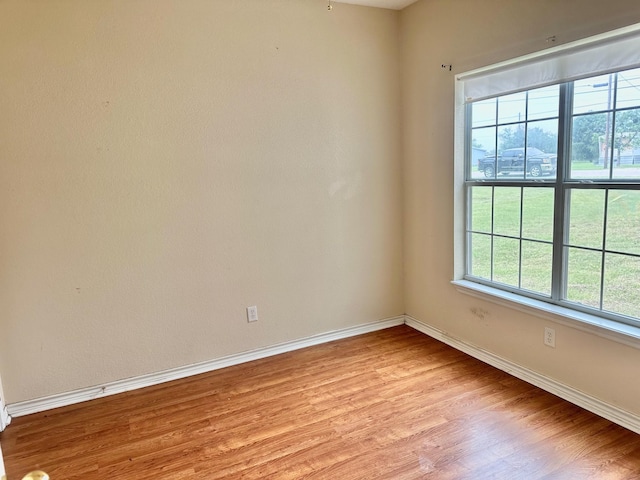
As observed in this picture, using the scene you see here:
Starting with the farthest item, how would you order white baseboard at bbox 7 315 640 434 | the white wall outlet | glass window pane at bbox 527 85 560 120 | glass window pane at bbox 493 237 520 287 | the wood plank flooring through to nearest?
the white wall outlet, glass window pane at bbox 493 237 520 287, glass window pane at bbox 527 85 560 120, white baseboard at bbox 7 315 640 434, the wood plank flooring

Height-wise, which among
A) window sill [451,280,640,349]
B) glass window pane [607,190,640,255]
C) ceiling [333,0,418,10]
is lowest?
window sill [451,280,640,349]

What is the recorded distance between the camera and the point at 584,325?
2.42 meters

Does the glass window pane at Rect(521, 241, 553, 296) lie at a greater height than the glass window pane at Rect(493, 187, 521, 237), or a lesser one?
lesser

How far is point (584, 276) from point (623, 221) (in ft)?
1.28

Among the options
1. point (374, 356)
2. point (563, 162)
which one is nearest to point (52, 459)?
point (374, 356)

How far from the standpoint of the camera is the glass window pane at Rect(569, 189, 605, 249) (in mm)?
2395

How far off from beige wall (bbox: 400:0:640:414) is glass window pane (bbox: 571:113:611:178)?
0.45 metres

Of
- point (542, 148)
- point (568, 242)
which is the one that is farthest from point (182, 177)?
point (568, 242)

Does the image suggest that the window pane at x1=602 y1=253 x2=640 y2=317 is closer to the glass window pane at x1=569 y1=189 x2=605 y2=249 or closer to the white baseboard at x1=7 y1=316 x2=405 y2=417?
the glass window pane at x1=569 y1=189 x2=605 y2=249

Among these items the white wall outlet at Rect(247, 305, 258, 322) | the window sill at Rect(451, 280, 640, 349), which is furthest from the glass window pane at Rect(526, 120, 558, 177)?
the white wall outlet at Rect(247, 305, 258, 322)

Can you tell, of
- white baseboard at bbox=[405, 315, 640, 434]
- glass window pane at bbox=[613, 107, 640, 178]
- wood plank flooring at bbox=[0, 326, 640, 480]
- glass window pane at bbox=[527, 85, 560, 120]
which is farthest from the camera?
glass window pane at bbox=[527, 85, 560, 120]

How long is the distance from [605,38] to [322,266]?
2283 mm

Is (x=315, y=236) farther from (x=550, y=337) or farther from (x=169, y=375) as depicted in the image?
(x=550, y=337)

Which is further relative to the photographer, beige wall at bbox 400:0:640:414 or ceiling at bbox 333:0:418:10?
ceiling at bbox 333:0:418:10
